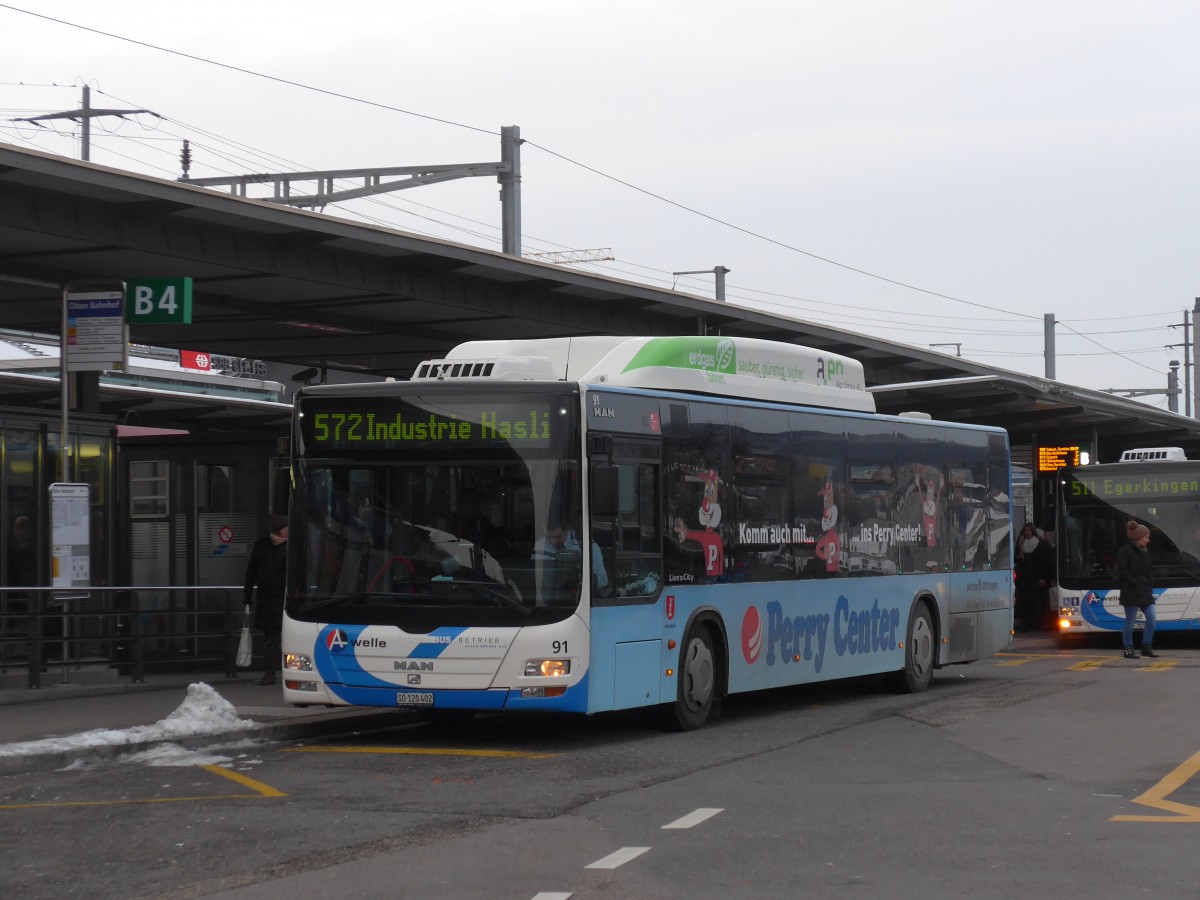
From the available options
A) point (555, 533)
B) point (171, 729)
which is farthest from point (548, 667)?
point (171, 729)

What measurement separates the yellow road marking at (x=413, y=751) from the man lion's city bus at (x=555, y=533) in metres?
0.34

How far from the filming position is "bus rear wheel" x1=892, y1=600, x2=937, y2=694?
18.0 meters

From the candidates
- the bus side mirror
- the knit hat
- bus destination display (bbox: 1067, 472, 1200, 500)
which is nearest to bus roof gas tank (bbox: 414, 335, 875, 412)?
the bus side mirror

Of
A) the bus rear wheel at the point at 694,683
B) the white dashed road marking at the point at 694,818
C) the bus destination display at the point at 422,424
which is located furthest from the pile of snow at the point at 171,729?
the white dashed road marking at the point at 694,818

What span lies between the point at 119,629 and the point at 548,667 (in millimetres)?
6927

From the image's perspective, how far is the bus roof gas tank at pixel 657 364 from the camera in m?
13.9

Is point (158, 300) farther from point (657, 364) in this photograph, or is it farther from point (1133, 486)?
point (1133, 486)

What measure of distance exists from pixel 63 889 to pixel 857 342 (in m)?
22.1

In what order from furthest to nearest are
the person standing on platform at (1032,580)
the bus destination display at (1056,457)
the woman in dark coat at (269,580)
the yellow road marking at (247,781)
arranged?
1. the person standing on platform at (1032,580)
2. the bus destination display at (1056,457)
3. the woman in dark coat at (269,580)
4. the yellow road marking at (247,781)

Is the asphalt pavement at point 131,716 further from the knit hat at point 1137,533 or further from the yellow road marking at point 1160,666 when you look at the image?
the knit hat at point 1137,533

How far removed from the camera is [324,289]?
2095 cm

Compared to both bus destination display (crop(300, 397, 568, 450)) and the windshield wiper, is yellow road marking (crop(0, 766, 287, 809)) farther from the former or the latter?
bus destination display (crop(300, 397, 568, 450))

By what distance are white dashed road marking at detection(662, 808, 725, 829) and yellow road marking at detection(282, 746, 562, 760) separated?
9.42 ft

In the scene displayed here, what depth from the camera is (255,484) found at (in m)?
22.7
